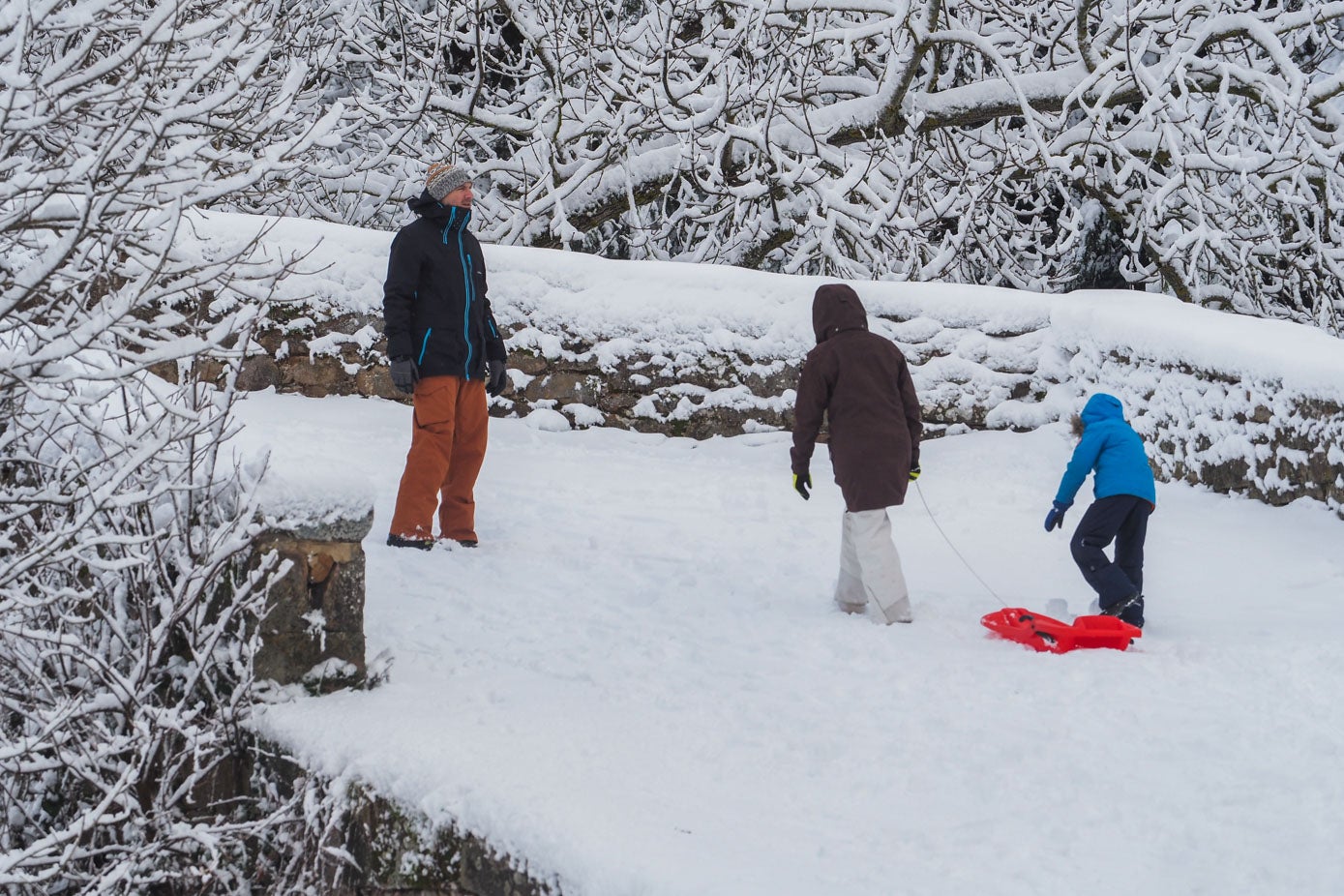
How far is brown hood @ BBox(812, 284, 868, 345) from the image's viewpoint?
5.16 metres

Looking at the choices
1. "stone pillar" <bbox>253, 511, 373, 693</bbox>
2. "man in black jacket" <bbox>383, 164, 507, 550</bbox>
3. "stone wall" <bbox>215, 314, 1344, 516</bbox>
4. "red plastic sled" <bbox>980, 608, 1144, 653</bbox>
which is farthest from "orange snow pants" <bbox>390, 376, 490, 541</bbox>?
"red plastic sled" <bbox>980, 608, 1144, 653</bbox>

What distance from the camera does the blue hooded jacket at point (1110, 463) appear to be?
16.6 ft

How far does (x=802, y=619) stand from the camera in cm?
495

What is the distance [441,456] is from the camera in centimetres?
537

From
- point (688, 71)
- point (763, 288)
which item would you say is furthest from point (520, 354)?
point (688, 71)

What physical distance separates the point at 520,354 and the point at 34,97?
5231 mm

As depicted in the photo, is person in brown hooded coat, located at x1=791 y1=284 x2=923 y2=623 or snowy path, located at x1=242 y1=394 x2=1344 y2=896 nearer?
snowy path, located at x1=242 y1=394 x2=1344 y2=896

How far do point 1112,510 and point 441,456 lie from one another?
9.09 feet

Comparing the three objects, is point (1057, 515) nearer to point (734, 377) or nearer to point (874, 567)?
point (874, 567)

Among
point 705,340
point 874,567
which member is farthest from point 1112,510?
point 705,340

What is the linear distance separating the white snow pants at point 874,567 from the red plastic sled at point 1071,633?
43 centimetres

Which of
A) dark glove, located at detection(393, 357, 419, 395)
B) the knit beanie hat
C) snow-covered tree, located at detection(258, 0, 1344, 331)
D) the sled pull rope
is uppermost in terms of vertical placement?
snow-covered tree, located at detection(258, 0, 1344, 331)

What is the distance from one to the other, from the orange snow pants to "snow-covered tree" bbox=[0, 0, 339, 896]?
1.52 m

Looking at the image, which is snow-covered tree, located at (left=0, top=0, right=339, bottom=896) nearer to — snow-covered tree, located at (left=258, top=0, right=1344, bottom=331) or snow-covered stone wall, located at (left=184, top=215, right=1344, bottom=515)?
snow-covered stone wall, located at (left=184, top=215, right=1344, bottom=515)
